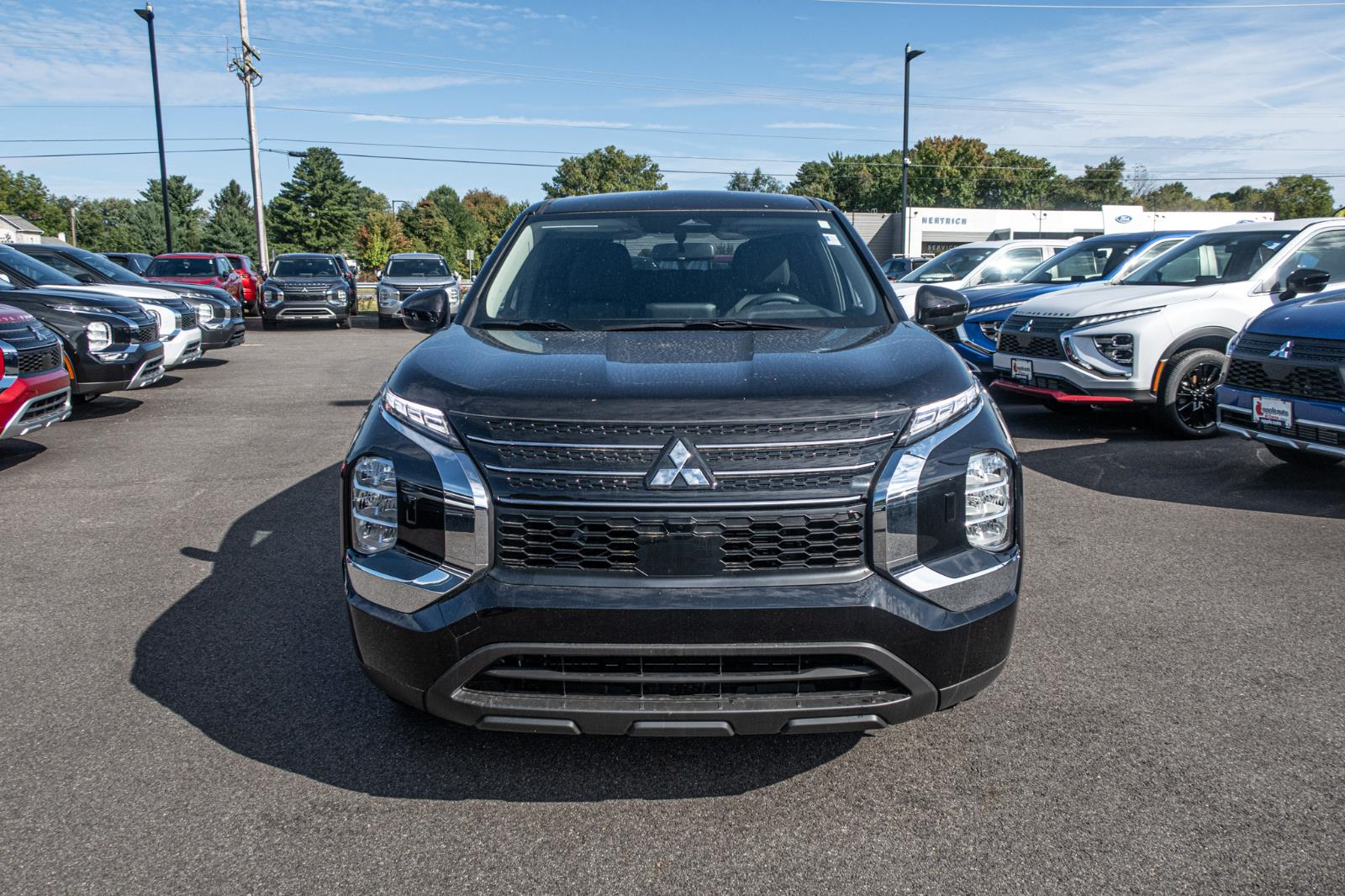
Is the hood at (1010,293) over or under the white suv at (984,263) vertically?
under

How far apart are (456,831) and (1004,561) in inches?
64.6

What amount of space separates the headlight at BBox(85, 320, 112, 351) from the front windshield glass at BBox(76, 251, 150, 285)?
182 inches

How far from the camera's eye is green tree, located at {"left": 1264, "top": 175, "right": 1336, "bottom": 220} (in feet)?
340

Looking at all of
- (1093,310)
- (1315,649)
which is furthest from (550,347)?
(1093,310)

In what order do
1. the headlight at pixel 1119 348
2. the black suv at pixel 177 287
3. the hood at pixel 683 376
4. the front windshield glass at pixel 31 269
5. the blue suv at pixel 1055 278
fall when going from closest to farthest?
the hood at pixel 683 376
the headlight at pixel 1119 348
the front windshield glass at pixel 31 269
the blue suv at pixel 1055 278
the black suv at pixel 177 287

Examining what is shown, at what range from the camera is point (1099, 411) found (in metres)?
10.7

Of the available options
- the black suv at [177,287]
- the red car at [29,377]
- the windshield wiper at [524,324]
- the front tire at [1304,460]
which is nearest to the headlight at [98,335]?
the red car at [29,377]

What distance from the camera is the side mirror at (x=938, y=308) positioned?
167 inches

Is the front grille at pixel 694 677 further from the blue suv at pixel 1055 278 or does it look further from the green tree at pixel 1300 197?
the green tree at pixel 1300 197

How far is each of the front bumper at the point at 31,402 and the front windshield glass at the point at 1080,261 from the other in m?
10.5

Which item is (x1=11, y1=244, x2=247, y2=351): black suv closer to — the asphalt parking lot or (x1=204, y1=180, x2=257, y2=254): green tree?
the asphalt parking lot

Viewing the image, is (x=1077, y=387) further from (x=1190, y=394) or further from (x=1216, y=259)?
(x=1216, y=259)

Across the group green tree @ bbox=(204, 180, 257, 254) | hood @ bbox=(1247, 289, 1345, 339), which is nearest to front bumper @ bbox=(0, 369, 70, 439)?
hood @ bbox=(1247, 289, 1345, 339)

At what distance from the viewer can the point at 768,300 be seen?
159 inches
